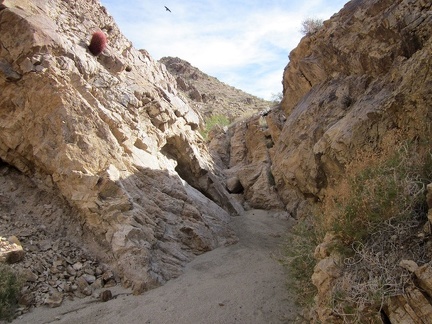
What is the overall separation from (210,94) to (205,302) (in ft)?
88.0

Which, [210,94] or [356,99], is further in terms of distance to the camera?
[210,94]

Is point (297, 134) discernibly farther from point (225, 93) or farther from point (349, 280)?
point (225, 93)

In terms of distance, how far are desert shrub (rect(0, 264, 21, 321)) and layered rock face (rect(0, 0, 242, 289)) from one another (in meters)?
1.79

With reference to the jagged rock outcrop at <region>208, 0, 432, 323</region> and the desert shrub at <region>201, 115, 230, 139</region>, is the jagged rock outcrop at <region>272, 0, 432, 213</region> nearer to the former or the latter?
the jagged rock outcrop at <region>208, 0, 432, 323</region>

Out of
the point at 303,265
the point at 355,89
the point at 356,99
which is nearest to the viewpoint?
the point at 303,265

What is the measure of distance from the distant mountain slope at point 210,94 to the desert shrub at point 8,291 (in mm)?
19752

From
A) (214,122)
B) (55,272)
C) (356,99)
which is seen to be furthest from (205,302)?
(214,122)

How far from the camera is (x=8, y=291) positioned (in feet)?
19.7

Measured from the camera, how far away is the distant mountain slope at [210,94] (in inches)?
1089

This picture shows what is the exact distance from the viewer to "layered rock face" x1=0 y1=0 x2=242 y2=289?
786 cm

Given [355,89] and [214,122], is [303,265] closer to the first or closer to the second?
[355,89]

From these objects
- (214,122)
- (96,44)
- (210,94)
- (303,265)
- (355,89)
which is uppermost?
(210,94)

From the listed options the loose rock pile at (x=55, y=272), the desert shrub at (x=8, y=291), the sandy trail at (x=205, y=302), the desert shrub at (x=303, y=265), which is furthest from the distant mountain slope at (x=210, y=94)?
the desert shrub at (x=8, y=291)

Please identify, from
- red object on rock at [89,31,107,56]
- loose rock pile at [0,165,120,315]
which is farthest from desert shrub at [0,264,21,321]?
red object on rock at [89,31,107,56]
